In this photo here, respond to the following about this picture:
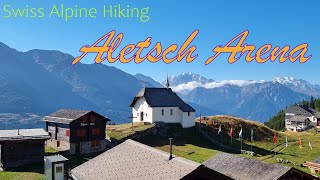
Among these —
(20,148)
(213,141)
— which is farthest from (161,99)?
(20,148)

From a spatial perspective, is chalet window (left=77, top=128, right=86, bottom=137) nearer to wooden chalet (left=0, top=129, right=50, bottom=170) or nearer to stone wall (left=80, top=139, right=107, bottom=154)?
stone wall (left=80, top=139, right=107, bottom=154)

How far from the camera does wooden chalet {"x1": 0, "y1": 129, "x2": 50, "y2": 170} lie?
51.1 meters

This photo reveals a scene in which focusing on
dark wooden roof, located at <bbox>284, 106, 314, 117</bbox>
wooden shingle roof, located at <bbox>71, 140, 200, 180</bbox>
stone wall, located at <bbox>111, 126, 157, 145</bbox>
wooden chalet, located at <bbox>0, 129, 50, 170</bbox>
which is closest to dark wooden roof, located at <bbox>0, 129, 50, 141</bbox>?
wooden chalet, located at <bbox>0, 129, 50, 170</bbox>

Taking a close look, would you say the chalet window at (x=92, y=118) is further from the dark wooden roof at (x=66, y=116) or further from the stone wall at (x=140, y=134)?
the stone wall at (x=140, y=134)

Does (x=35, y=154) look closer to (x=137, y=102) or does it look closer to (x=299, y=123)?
(x=137, y=102)

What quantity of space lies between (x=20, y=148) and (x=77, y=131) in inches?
385

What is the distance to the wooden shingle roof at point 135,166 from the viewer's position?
2491 centimetres

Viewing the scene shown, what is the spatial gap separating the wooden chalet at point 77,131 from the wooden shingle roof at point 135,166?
24457mm

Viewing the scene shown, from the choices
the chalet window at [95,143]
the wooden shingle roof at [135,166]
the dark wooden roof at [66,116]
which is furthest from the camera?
the chalet window at [95,143]

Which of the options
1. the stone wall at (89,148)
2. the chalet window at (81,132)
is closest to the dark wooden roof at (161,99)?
the stone wall at (89,148)

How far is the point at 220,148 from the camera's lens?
2832 inches

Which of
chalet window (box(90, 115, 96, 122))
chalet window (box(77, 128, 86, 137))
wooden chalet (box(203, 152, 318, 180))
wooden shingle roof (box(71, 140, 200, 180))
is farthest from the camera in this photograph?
chalet window (box(90, 115, 96, 122))

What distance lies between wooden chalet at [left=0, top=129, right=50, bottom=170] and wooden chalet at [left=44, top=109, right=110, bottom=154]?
16.9 ft

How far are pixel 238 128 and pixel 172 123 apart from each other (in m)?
16.5
